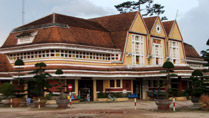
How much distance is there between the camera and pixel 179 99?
1839 inches

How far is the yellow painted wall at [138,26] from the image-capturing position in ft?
168

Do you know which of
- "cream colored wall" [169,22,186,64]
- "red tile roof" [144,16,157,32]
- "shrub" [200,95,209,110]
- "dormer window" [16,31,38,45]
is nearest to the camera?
"shrub" [200,95,209,110]

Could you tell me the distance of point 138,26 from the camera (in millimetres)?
51875

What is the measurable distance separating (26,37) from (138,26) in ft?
53.5

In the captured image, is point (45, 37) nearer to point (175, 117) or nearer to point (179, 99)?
point (179, 99)

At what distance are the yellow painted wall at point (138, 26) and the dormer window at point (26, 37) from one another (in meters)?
14.3

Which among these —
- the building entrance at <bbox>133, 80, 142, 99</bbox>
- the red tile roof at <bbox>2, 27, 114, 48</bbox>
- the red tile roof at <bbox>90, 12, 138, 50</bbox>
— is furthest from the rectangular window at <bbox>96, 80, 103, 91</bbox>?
the red tile roof at <bbox>90, 12, 138, 50</bbox>

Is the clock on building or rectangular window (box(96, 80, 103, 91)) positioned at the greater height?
the clock on building

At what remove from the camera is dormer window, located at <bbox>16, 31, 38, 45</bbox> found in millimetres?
44938

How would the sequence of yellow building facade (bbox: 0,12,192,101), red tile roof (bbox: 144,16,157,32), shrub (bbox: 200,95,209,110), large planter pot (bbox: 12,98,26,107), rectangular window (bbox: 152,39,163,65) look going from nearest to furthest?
1. shrub (bbox: 200,95,209,110)
2. large planter pot (bbox: 12,98,26,107)
3. yellow building facade (bbox: 0,12,192,101)
4. red tile roof (bbox: 144,16,157,32)
5. rectangular window (bbox: 152,39,163,65)

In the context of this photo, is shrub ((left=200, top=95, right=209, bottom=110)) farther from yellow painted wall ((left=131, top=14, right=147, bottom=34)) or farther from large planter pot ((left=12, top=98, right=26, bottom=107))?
yellow painted wall ((left=131, top=14, right=147, bottom=34))

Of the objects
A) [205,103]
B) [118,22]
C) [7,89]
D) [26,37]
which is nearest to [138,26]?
[118,22]

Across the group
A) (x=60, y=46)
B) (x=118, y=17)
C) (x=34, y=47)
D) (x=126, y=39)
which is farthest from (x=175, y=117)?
(x=118, y=17)

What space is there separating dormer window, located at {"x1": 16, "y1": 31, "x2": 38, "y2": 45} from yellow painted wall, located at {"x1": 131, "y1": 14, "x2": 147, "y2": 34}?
47.0ft
